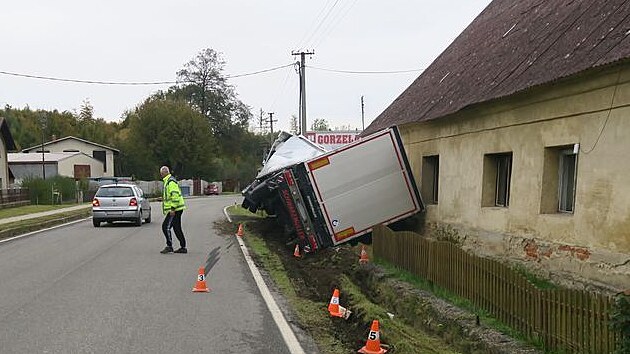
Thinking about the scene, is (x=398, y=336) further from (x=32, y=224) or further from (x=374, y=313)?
(x=32, y=224)

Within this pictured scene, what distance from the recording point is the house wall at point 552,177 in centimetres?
732

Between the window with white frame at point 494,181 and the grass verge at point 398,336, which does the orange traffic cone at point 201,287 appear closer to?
the grass verge at point 398,336

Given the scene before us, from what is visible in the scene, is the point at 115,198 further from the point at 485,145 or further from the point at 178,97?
the point at 178,97

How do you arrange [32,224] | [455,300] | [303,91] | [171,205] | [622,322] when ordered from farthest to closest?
1. [303,91]
2. [32,224]
3. [171,205]
4. [455,300]
5. [622,322]

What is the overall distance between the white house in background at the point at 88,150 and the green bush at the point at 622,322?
6925 centimetres

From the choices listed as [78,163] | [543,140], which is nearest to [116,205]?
[543,140]

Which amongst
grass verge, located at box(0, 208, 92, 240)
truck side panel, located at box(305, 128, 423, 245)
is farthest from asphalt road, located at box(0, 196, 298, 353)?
grass verge, located at box(0, 208, 92, 240)

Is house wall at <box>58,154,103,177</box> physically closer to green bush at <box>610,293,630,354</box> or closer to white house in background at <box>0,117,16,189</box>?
white house in background at <box>0,117,16,189</box>

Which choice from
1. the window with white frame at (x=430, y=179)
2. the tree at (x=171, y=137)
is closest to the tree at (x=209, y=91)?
the tree at (x=171, y=137)

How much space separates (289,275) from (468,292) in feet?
14.1

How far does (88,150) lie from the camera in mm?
70125

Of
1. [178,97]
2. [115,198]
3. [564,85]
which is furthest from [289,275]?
[178,97]

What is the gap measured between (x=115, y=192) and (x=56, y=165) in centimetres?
Result: 4322

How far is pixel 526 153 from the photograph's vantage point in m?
9.70
